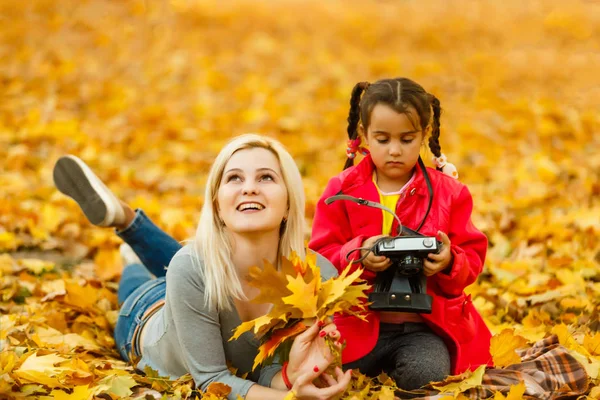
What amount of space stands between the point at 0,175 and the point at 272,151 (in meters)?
3.66

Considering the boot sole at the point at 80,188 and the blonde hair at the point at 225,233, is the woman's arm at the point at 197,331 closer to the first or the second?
the blonde hair at the point at 225,233

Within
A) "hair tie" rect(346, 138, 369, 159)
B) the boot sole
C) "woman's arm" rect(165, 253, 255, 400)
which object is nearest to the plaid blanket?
"woman's arm" rect(165, 253, 255, 400)

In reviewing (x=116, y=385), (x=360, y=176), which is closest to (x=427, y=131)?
(x=360, y=176)

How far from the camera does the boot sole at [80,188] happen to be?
3559mm

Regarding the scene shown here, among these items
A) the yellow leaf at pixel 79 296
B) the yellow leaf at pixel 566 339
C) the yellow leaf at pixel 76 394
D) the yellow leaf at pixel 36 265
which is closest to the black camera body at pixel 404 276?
the yellow leaf at pixel 566 339

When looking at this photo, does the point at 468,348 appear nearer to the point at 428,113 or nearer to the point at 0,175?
the point at 428,113

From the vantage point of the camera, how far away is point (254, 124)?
24.3ft

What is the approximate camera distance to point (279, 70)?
29.9 ft

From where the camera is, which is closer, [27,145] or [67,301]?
[67,301]

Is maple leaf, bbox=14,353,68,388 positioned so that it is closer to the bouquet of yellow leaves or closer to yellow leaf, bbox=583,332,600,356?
the bouquet of yellow leaves

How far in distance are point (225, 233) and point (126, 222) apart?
1.17 meters

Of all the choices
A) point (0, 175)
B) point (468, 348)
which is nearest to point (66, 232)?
point (0, 175)

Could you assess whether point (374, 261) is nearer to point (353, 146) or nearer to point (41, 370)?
point (353, 146)

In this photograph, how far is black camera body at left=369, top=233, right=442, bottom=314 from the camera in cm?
243
